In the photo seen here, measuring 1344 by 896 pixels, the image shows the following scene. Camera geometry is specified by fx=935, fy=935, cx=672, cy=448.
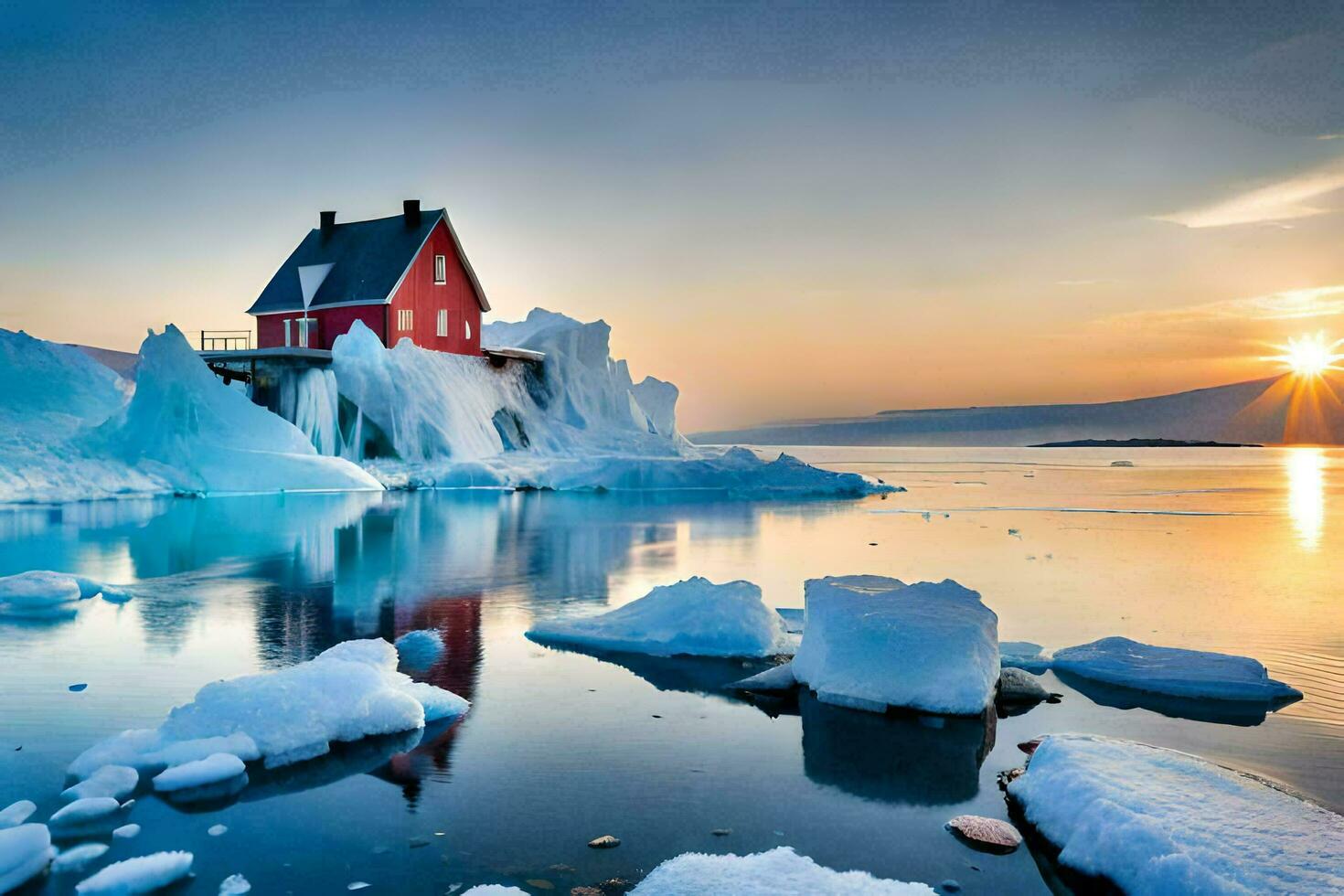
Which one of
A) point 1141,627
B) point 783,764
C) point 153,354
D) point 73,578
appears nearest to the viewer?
point 783,764

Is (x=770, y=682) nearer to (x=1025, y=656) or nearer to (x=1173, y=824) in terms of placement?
(x=1025, y=656)

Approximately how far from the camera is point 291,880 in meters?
3.72

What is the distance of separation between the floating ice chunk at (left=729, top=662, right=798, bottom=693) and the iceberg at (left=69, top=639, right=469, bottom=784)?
2046 mm

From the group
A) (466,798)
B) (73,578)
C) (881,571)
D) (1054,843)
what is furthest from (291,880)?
(881,571)

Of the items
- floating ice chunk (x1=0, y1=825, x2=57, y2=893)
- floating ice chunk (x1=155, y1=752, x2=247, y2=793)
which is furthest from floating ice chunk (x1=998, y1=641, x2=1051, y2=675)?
floating ice chunk (x1=0, y1=825, x2=57, y2=893)

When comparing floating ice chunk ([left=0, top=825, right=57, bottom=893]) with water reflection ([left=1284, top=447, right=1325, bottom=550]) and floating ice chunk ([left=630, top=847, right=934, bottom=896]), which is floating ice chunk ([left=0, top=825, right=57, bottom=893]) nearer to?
floating ice chunk ([left=630, top=847, right=934, bottom=896])

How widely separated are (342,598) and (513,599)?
6.30 ft

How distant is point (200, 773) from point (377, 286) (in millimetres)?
30965

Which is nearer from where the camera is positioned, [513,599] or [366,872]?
[366,872]

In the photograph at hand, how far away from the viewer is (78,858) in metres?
3.87

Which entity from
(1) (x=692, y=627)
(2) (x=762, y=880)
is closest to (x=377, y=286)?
(1) (x=692, y=627)

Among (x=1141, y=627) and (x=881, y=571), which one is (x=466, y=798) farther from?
(x=881, y=571)

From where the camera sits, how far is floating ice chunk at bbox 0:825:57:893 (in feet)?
12.0

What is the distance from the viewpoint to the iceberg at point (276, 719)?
195 inches
